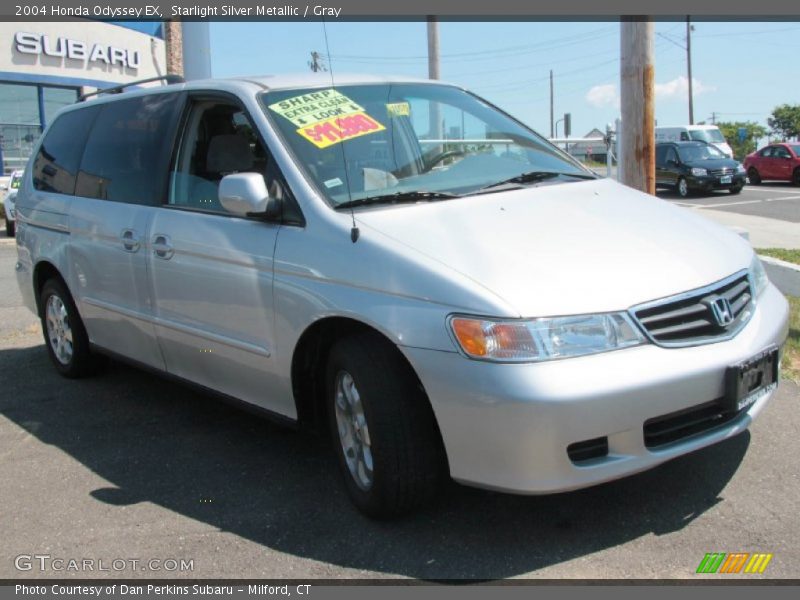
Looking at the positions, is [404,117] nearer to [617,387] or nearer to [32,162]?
[617,387]

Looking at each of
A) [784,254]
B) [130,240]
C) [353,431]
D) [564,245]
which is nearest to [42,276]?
[130,240]

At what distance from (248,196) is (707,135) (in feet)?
102

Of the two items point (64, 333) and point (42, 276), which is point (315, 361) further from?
point (42, 276)

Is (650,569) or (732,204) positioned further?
(732,204)

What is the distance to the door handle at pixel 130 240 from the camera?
14.8 feet

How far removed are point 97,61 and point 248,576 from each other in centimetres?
2200

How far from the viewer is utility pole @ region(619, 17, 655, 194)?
7234mm

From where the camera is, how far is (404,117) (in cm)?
429

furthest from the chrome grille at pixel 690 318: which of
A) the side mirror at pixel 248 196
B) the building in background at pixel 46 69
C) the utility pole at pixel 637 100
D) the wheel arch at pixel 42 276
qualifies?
the building in background at pixel 46 69

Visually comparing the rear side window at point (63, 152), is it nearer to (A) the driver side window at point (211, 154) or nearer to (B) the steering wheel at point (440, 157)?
(A) the driver side window at point (211, 154)

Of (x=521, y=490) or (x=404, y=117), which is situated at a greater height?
(x=404, y=117)

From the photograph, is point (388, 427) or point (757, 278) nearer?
point (388, 427)

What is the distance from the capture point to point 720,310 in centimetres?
315

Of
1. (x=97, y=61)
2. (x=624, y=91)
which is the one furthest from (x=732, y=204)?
(x=97, y=61)
